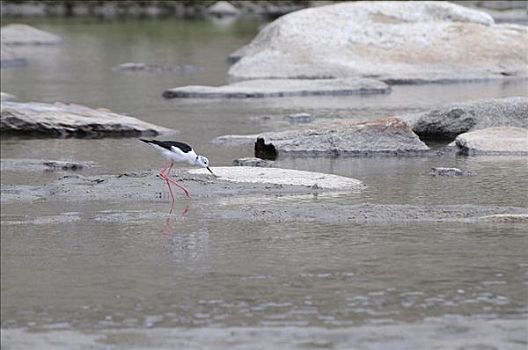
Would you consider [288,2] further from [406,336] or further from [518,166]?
[406,336]

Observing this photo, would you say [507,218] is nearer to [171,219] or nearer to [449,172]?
[171,219]

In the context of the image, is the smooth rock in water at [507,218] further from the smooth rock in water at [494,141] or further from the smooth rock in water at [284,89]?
the smooth rock in water at [284,89]

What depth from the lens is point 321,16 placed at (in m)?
25.5

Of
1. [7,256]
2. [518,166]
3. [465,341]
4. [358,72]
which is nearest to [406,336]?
[465,341]

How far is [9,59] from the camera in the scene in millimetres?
29453

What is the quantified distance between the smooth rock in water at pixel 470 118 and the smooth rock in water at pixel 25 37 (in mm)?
22657

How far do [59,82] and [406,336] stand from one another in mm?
18333

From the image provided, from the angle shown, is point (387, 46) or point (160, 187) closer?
point (160, 187)

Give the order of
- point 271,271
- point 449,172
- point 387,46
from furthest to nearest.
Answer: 1. point 387,46
2. point 449,172
3. point 271,271

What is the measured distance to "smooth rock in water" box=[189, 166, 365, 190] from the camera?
38.9ft

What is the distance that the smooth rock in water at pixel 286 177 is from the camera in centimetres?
1187

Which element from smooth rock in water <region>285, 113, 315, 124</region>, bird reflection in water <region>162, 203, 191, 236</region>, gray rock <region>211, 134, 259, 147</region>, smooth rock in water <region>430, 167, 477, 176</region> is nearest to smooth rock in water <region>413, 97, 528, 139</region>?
gray rock <region>211, 134, 259, 147</region>

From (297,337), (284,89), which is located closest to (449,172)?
(297,337)

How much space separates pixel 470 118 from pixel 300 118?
9.34 ft
